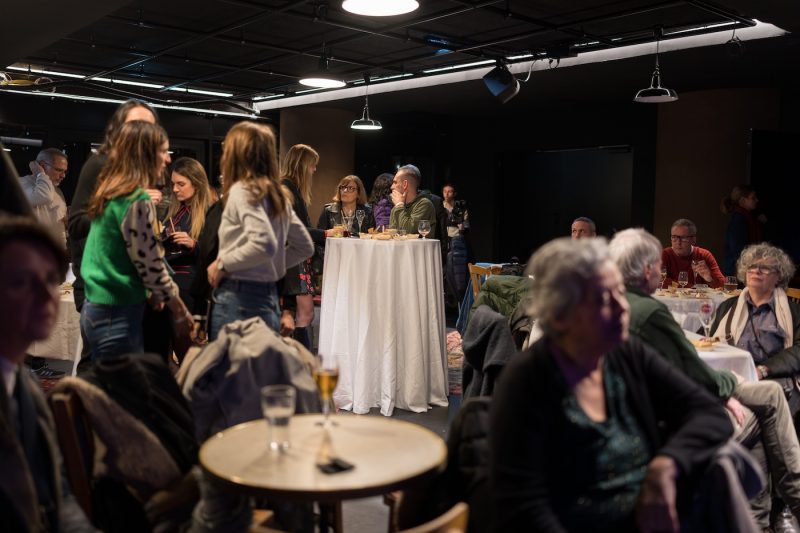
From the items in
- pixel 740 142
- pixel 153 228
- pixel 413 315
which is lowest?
pixel 413 315

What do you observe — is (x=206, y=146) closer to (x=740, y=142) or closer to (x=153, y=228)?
(x=740, y=142)

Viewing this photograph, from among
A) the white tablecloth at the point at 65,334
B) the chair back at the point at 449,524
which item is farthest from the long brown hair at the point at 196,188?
the chair back at the point at 449,524

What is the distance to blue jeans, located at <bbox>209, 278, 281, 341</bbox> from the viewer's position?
3016 mm

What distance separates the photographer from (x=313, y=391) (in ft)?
7.84

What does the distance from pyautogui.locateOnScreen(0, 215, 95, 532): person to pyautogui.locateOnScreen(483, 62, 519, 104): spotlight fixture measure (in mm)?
6160

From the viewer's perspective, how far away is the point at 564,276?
1.80m

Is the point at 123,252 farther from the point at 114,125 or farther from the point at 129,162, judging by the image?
the point at 114,125

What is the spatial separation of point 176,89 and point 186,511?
11341mm

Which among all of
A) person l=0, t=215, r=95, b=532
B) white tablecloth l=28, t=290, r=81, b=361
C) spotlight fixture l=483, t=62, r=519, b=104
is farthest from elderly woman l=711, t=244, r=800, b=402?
spotlight fixture l=483, t=62, r=519, b=104

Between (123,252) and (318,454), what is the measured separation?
1.46 metres

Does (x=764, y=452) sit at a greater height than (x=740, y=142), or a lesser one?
lesser

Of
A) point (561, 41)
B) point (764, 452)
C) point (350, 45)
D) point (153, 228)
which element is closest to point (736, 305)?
point (764, 452)

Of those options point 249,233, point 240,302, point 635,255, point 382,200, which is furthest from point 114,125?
point 382,200

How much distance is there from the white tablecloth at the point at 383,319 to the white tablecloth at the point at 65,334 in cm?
153
